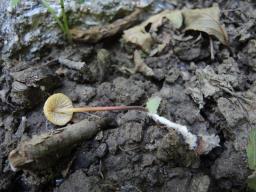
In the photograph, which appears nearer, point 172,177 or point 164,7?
point 172,177

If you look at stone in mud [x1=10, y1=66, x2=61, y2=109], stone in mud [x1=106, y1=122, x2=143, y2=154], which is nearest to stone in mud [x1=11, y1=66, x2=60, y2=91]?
stone in mud [x1=10, y1=66, x2=61, y2=109]

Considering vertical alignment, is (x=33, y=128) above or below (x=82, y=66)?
below

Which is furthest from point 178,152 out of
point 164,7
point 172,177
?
point 164,7

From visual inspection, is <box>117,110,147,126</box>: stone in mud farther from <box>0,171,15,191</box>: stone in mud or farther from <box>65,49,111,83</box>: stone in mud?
<box>0,171,15,191</box>: stone in mud

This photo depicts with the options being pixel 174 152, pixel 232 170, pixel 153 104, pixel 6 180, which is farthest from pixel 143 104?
pixel 6 180

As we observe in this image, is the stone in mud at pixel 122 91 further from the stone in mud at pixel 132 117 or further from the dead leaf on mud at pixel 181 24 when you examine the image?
the dead leaf on mud at pixel 181 24

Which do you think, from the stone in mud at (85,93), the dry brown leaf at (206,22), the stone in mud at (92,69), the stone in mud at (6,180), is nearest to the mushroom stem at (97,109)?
the stone in mud at (85,93)

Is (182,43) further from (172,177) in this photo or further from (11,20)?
(11,20)
